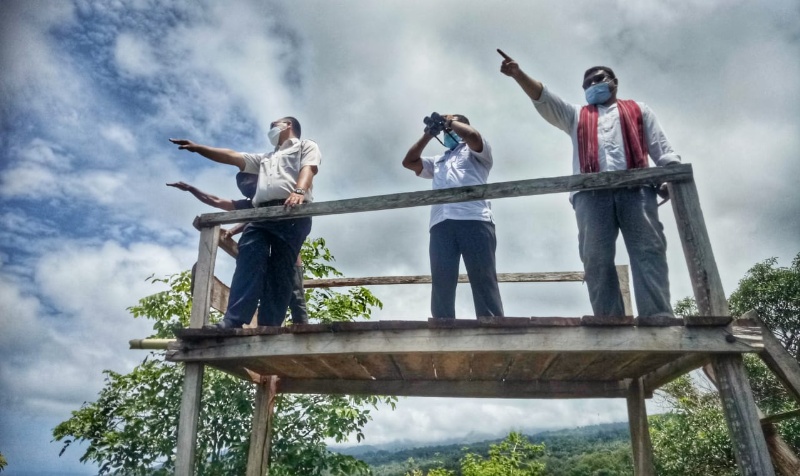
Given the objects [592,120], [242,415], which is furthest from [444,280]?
[242,415]

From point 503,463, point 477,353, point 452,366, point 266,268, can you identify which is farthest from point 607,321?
point 503,463

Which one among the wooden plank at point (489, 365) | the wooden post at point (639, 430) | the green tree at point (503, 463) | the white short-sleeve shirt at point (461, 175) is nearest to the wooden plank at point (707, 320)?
the wooden plank at point (489, 365)

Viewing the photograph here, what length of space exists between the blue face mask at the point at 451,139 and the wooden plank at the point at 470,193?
111 cm

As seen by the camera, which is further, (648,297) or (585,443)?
(585,443)

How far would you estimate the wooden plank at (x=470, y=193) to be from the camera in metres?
3.06

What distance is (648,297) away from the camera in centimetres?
306

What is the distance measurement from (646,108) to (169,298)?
276 inches

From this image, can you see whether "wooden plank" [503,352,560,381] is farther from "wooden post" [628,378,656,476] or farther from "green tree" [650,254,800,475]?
"green tree" [650,254,800,475]

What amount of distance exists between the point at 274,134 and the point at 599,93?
101 inches

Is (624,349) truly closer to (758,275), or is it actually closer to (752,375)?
(752,375)

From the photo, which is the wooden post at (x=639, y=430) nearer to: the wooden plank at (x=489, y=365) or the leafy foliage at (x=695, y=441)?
the wooden plank at (x=489, y=365)

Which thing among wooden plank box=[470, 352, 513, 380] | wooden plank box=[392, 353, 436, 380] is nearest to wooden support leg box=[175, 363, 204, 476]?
wooden plank box=[392, 353, 436, 380]

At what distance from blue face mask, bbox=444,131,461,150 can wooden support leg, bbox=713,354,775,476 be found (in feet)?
7.87

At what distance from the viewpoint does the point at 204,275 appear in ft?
11.4
